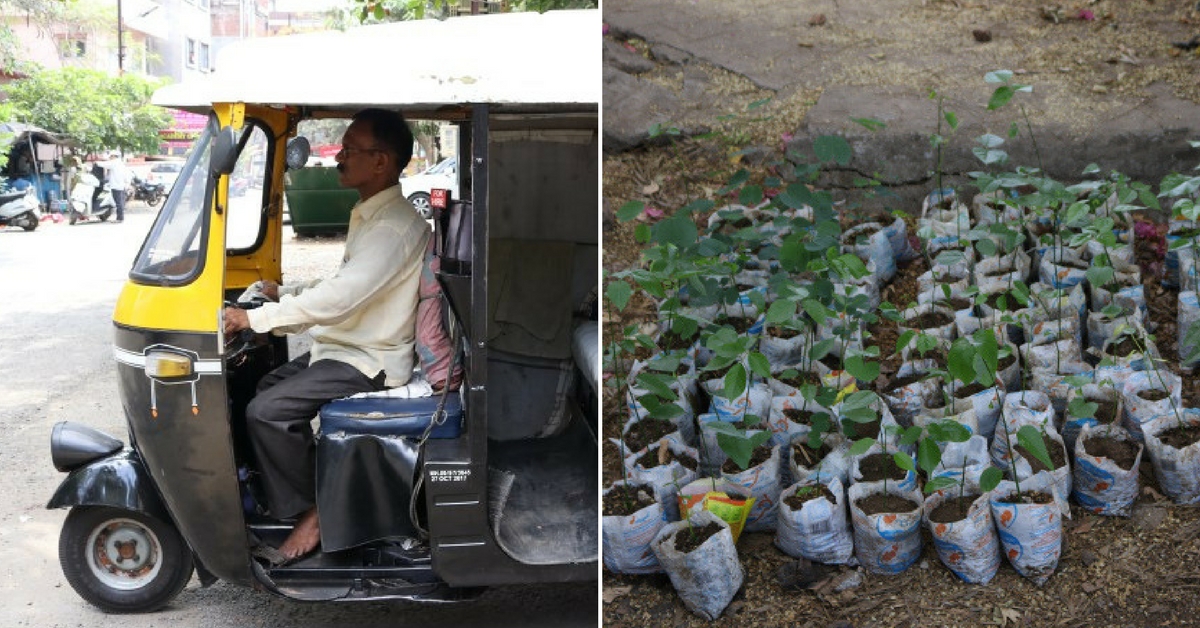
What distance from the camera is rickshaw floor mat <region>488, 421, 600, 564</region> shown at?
3178 mm

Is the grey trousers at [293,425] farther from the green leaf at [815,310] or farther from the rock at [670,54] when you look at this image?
the rock at [670,54]

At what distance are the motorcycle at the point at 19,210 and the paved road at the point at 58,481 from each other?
3.35m

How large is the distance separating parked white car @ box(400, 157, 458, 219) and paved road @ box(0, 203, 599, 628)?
12.9 inches

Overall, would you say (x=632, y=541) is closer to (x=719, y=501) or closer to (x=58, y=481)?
(x=719, y=501)

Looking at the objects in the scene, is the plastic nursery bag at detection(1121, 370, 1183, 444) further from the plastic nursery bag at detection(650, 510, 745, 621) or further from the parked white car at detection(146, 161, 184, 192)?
the parked white car at detection(146, 161, 184, 192)

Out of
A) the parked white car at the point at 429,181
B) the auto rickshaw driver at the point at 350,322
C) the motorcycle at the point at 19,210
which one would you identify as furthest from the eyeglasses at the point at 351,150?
the motorcycle at the point at 19,210

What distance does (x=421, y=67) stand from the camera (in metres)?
2.84

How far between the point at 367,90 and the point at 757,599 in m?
1.82

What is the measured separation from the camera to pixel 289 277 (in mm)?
4184

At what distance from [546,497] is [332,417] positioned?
708 mm

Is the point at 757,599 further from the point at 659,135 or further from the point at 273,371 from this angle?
the point at 659,135

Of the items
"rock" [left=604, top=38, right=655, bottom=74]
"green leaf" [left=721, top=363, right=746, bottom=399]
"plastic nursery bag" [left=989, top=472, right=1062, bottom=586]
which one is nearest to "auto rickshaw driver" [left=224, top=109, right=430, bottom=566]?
"green leaf" [left=721, top=363, right=746, bottom=399]

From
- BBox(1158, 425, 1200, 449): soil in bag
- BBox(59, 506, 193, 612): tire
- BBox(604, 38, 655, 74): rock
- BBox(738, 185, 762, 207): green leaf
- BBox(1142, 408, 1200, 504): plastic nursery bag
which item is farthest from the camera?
BBox(604, 38, 655, 74): rock

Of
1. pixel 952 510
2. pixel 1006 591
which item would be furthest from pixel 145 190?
pixel 1006 591
